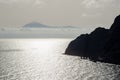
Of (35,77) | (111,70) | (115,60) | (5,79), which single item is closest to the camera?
(5,79)

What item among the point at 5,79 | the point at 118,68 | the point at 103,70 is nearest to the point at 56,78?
the point at 5,79

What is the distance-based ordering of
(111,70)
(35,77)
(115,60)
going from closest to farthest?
(35,77)
(111,70)
(115,60)

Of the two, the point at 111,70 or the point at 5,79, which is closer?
the point at 5,79

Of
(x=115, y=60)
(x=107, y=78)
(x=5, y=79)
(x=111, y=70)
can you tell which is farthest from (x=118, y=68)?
(x=5, y=79)

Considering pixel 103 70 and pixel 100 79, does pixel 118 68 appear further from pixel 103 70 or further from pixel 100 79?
pixel 100 79

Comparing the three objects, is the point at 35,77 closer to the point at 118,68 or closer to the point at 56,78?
the point at 56,78

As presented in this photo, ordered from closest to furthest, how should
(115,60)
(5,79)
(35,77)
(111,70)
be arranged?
(5,79), (35,77), (111,70), (115,60)

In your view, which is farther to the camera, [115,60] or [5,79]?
[115,60]

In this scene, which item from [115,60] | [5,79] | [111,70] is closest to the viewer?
[5,79]

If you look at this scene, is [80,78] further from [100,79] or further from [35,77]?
[35,77]
